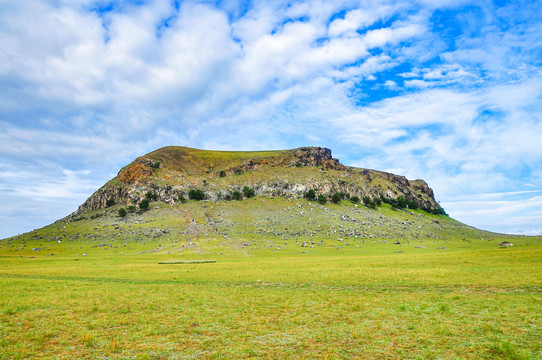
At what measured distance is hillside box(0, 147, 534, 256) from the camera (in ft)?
277

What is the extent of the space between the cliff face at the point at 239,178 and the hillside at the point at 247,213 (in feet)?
1.97

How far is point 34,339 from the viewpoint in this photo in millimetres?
12734

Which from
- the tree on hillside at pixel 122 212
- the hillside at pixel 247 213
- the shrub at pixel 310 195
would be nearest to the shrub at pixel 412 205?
the hillside at pixel 247 213

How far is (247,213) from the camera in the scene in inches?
4584

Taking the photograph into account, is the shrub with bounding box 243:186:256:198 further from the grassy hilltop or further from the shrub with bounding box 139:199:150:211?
the grassy hilltop

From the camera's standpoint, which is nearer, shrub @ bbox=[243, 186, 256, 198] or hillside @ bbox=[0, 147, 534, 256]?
hillside @ bbox=[0, 147, 534, 256]

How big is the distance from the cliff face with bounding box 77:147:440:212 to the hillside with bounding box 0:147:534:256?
600 millimetres

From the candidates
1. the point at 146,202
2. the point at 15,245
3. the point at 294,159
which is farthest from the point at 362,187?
the point at 15,245

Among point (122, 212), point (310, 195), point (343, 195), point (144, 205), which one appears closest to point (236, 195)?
point (310, 195)

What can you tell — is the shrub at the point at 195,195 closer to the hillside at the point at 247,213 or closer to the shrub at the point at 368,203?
the hillside at the point at 247,213

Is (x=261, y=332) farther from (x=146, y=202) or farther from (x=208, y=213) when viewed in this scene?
(x=146, y=202)

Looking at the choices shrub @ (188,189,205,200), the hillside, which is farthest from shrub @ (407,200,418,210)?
shrub @ (188,189,205,200)

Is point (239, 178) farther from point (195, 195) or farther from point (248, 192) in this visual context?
point (195, 195)

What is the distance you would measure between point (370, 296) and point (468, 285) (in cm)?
974
